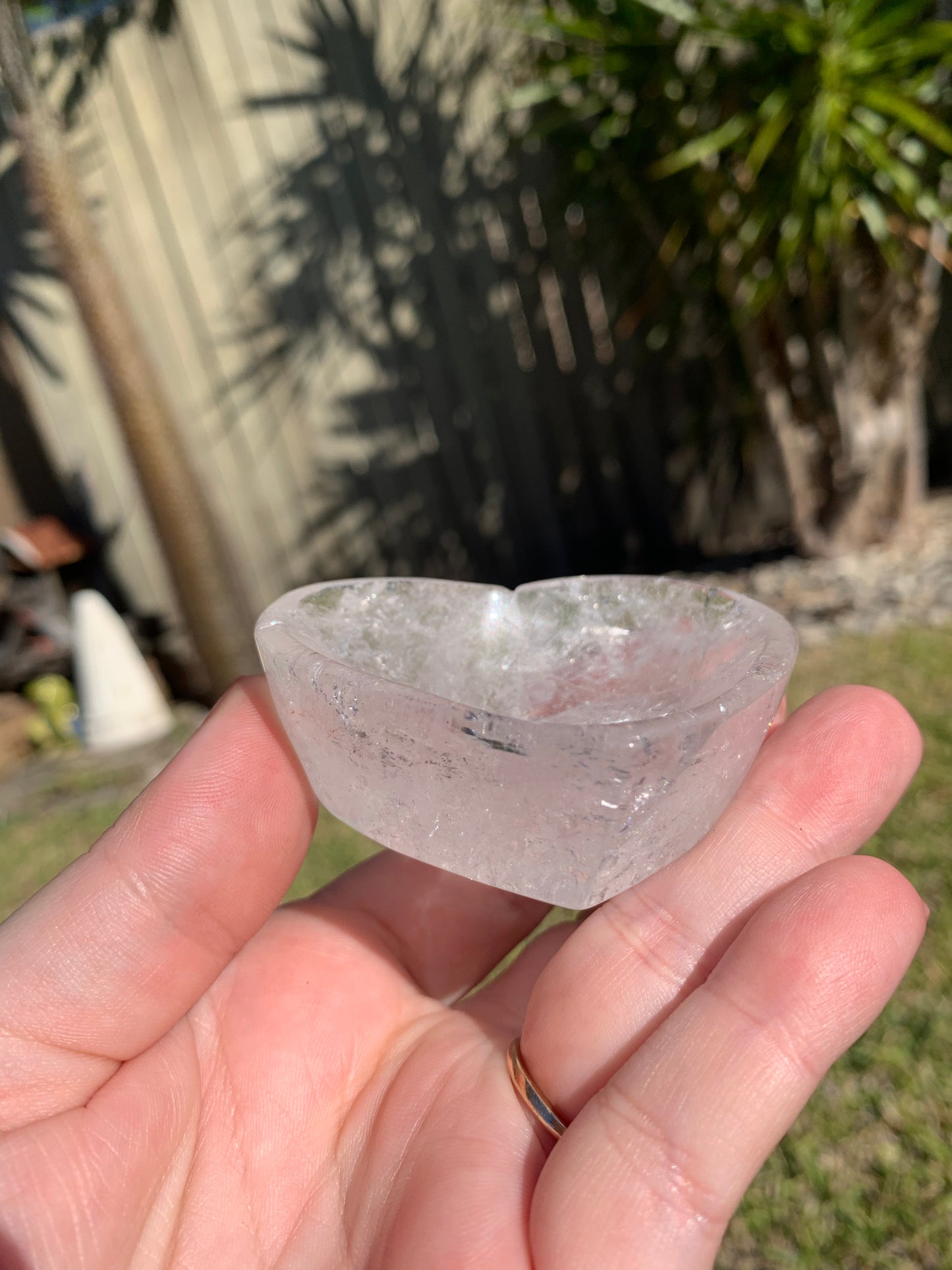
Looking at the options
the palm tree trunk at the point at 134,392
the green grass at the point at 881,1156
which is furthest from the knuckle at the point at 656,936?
the palm tree trunk at the point at 134,392

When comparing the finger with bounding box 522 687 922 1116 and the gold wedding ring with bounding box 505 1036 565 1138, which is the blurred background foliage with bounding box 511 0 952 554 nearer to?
the finger with bounding box 522 687 922 1116

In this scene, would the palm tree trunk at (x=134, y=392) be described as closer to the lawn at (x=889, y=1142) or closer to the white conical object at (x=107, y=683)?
the white conical object at (x=107, y=683)

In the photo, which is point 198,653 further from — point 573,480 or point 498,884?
point 498,884

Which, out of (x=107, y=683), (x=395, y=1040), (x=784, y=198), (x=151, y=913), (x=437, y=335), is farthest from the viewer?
(x=437, y=335)

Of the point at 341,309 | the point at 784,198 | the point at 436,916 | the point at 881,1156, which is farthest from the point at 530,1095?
the point at 341,309

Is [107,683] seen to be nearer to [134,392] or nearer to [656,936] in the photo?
[134,392]

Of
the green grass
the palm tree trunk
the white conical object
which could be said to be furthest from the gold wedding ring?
the white conical object

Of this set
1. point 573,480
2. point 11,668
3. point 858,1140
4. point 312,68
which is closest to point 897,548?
point 573,480
